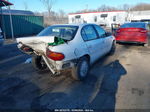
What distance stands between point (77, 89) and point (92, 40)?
5.66ft

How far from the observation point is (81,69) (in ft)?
12.8

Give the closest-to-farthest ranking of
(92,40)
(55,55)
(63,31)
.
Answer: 1. (55,55)
2. (63,31)
3. (92,40)

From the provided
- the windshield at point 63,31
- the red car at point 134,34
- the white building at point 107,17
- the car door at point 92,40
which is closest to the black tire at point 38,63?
the windshield at point 63,31

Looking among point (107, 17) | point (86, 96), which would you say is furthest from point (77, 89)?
point (107, 17)

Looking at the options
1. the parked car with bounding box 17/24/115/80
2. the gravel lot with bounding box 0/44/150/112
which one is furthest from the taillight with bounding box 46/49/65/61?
the gravel lot with bounding box 0/44/150/112

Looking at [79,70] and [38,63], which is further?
[38,63]

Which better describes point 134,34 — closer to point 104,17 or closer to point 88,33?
point 88,33

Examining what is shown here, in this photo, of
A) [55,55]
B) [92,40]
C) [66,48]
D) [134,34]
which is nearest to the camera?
[55,55]

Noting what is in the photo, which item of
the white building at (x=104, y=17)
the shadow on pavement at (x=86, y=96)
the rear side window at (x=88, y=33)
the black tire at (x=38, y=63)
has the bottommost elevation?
the shadow on pavement at (x=86, y=96)

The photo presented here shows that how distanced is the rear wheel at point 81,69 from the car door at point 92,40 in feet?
1.31

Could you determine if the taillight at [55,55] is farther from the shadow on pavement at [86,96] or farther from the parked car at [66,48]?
the shadow on pavement at [86,96]

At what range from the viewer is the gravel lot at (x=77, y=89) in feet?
9.48

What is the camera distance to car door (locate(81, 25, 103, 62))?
4.13 meters

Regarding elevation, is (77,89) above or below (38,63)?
below
